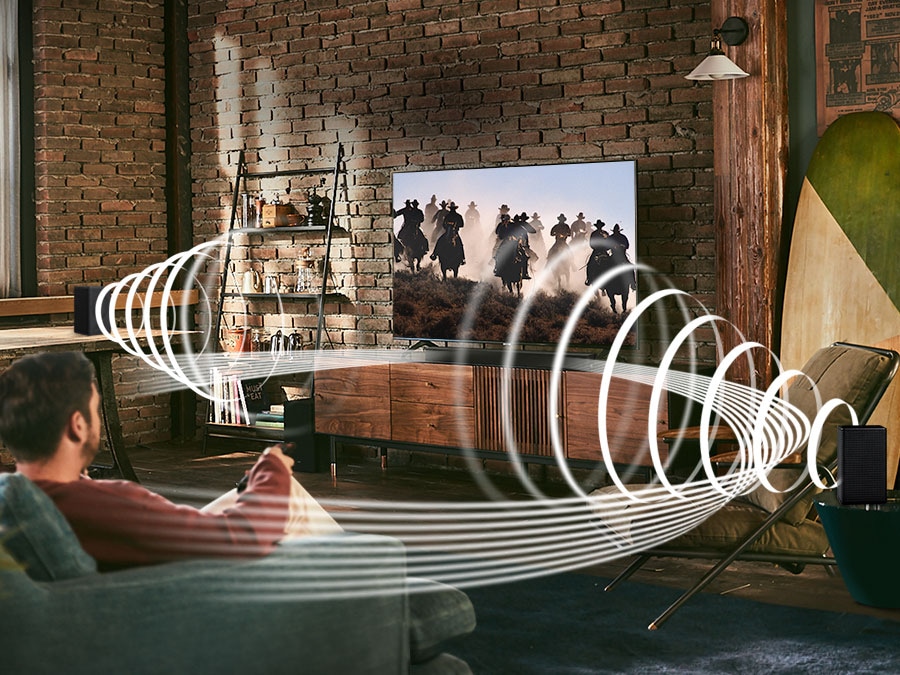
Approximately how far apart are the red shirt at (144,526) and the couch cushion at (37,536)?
80mm

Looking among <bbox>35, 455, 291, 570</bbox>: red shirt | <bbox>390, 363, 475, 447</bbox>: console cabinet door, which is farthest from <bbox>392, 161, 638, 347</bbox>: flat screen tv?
<bbox>35, 455, 291, 570</bbox>: red shirt

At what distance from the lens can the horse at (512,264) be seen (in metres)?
6.02

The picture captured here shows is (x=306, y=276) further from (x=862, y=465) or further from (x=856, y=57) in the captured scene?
(x=862, y=465)

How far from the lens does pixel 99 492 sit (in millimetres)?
1973

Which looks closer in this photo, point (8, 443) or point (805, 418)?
point (8, 443)

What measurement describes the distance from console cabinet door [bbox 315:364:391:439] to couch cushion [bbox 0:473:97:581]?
4.35 meters

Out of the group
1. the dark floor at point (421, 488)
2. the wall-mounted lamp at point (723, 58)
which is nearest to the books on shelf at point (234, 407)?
the dark floor at point (421, 488)

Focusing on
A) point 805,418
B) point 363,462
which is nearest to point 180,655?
point 805,418

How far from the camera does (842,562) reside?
3.91 meters

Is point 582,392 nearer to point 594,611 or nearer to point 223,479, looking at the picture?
point 594,611

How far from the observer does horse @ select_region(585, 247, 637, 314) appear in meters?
5.64

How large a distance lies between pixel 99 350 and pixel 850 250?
356 centimetres

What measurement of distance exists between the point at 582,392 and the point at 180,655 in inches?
148

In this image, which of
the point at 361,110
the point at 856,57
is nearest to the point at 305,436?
the point at 361,110
